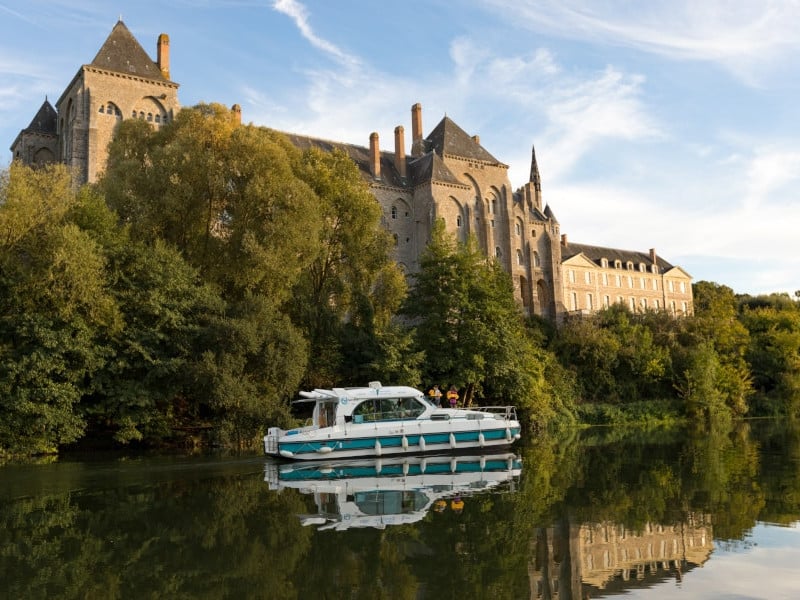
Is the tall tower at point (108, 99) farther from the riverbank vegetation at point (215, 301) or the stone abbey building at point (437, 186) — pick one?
the riverbank vegetation at point (215, 301)

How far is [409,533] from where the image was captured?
9.96 metres

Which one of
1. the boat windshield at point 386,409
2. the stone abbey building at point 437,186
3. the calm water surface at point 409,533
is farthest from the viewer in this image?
the stone abbey building at point 437,186

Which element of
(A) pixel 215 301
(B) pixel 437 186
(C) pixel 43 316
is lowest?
(C) pixel 43 316

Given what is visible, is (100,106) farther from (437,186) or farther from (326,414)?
(326,414)

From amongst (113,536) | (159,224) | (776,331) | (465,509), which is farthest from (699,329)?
(113,536)

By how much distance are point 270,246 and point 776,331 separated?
46654mm

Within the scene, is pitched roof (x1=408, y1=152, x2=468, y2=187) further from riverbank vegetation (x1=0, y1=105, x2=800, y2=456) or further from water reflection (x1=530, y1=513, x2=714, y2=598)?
water reflection (x1=530, y1=513, x2=714, y2=598)

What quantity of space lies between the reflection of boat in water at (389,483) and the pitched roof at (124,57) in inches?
1501

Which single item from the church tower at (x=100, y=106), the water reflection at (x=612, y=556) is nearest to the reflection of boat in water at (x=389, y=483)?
the water reflection at (x=612, y=556)

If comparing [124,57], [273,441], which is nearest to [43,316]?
[273,441]

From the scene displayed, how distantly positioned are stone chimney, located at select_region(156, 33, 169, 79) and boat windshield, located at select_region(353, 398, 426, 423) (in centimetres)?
3864

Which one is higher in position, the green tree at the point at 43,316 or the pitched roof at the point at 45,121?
the pitched roof at the point at 45,121

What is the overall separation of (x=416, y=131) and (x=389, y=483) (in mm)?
56756

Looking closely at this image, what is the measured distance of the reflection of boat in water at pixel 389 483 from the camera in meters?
11.5
